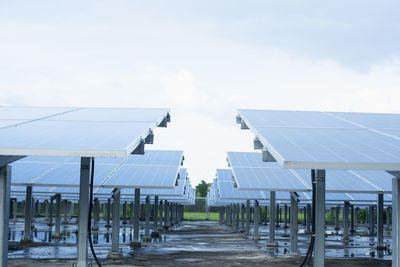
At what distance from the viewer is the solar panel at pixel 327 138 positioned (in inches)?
393

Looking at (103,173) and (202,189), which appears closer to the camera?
(103,173)

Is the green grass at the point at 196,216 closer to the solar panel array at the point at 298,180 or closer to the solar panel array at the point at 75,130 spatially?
the solar panel array at the point at 298,180

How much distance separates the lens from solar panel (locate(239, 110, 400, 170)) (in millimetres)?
9977

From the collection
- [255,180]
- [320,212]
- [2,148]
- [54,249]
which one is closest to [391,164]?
[320,212]

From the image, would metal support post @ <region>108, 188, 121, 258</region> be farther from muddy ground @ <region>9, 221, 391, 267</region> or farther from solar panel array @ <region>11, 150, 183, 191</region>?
solar panel array @ <region>11, 150, 183, 191</region>

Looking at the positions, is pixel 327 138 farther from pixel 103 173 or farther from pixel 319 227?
pixel 103 173

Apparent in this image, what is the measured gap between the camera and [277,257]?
24359mm

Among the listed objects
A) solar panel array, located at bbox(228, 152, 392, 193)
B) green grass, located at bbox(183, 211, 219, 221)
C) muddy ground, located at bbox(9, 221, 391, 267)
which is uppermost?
solar panel array, located at bbox(228, 152, 392, 193)

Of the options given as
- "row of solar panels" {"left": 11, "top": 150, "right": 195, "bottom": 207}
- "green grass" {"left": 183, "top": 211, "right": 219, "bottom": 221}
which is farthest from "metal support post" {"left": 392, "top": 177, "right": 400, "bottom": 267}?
"green grass" {"left": 183, "top": 211, "right": 219, "bottom": 221}

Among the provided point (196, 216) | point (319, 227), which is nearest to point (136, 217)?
point (319, 227)

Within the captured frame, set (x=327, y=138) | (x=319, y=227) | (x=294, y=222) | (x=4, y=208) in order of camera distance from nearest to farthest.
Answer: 1. (x=4, y=208)
2. (x=319, y=227)
3. (x=327, y=138)
4. (x=294, y=222)

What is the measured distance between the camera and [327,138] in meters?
12.8

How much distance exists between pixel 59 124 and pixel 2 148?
159 inches

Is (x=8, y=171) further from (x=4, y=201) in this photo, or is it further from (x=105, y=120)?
(x=105, y=120)
